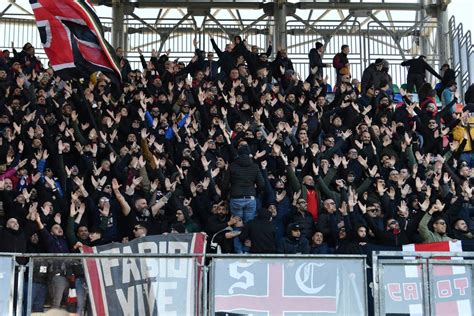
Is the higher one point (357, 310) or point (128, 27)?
point (128, 27)

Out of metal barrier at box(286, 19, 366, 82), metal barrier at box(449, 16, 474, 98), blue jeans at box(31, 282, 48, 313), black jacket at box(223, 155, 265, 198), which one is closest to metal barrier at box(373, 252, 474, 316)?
blue jeans at box(31, 282, 48, 313)

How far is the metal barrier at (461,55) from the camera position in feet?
91.9

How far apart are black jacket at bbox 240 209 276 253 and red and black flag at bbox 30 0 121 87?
10.7ft

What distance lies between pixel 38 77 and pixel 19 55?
2.96 ft

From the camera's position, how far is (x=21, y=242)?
16.4 meters

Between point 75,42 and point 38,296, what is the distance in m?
6.32

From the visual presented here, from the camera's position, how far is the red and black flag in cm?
1739

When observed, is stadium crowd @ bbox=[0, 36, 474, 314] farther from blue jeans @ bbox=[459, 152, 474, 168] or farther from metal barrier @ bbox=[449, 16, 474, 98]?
metal barrier @ bbox=[449, 16, 474, 98]

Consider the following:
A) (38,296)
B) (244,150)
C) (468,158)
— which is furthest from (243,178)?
(38,296)

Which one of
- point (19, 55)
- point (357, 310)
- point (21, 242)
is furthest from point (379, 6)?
point (357, 310)

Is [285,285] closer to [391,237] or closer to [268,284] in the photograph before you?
[268,284]

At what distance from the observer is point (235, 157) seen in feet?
66.6

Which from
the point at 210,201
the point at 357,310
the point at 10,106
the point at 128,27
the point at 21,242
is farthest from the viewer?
the point at 128,27

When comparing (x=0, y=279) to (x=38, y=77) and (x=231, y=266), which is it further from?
(x=38, y=77)
